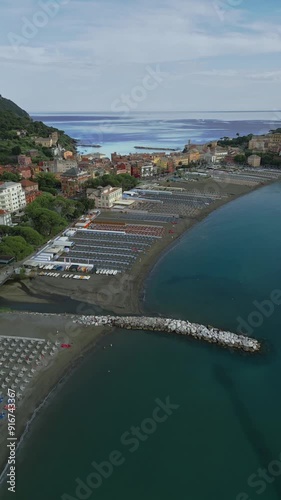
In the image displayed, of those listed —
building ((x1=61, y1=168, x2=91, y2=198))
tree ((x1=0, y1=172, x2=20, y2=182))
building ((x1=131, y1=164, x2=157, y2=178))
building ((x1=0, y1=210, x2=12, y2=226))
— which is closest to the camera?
building ((x1=0, y1=210, x2=12, y2=226))

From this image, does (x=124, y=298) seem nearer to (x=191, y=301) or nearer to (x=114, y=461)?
(x=191, y=301)

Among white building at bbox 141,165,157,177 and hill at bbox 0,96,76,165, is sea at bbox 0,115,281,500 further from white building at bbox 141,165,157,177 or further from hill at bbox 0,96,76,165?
hill at bbox 0,96,76,165

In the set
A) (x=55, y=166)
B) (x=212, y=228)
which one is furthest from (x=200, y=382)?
(x=55, y=166)

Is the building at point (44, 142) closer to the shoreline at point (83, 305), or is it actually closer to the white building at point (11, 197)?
the white building at point (11, 197)

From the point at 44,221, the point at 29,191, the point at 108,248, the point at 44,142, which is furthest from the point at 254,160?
the point at 44,221

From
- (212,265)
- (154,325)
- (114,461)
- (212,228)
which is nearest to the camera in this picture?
(114,461)

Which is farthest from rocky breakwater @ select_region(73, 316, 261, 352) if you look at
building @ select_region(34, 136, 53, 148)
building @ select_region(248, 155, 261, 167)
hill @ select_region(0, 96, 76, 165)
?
building @ select_region(34, 136, 53, 148)
